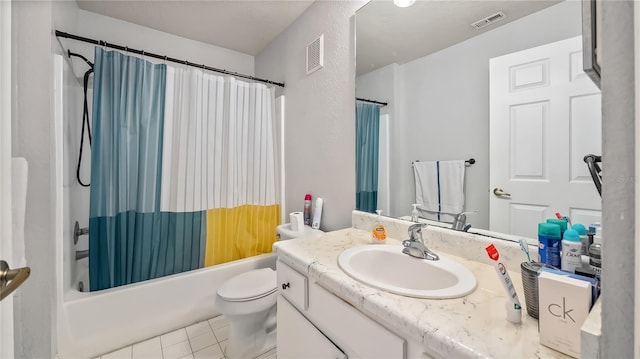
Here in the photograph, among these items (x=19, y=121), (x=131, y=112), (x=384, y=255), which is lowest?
(x=384, y=255)

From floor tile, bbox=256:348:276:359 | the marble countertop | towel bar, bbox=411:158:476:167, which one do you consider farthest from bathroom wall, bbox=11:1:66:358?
towel bar, bbox=411:158:476:167

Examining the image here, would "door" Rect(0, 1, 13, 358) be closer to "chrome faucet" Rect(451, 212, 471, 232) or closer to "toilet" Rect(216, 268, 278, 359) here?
"toilet" Rect(216, 268, 278, 359)

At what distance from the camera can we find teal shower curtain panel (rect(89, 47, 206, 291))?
4.91 ft

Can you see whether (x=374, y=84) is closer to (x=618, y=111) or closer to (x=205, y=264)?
(x=618, y=111)

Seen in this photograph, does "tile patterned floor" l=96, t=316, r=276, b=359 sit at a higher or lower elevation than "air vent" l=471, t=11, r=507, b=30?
lower

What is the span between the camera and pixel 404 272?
0.98 m

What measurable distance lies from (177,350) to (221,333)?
0.26 meters

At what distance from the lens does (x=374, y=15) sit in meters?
1.33

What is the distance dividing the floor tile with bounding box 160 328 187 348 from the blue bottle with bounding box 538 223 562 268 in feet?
6.33

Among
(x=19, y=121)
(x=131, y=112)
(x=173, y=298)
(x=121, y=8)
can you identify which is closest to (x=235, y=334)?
(x=173, y=298)

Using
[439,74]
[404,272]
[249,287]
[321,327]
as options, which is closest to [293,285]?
[321,327]

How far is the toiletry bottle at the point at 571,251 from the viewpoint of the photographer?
1.85 ft

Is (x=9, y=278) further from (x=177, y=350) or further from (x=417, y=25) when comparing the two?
(x=417, y=25)

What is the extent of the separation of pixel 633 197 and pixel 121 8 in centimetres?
266
